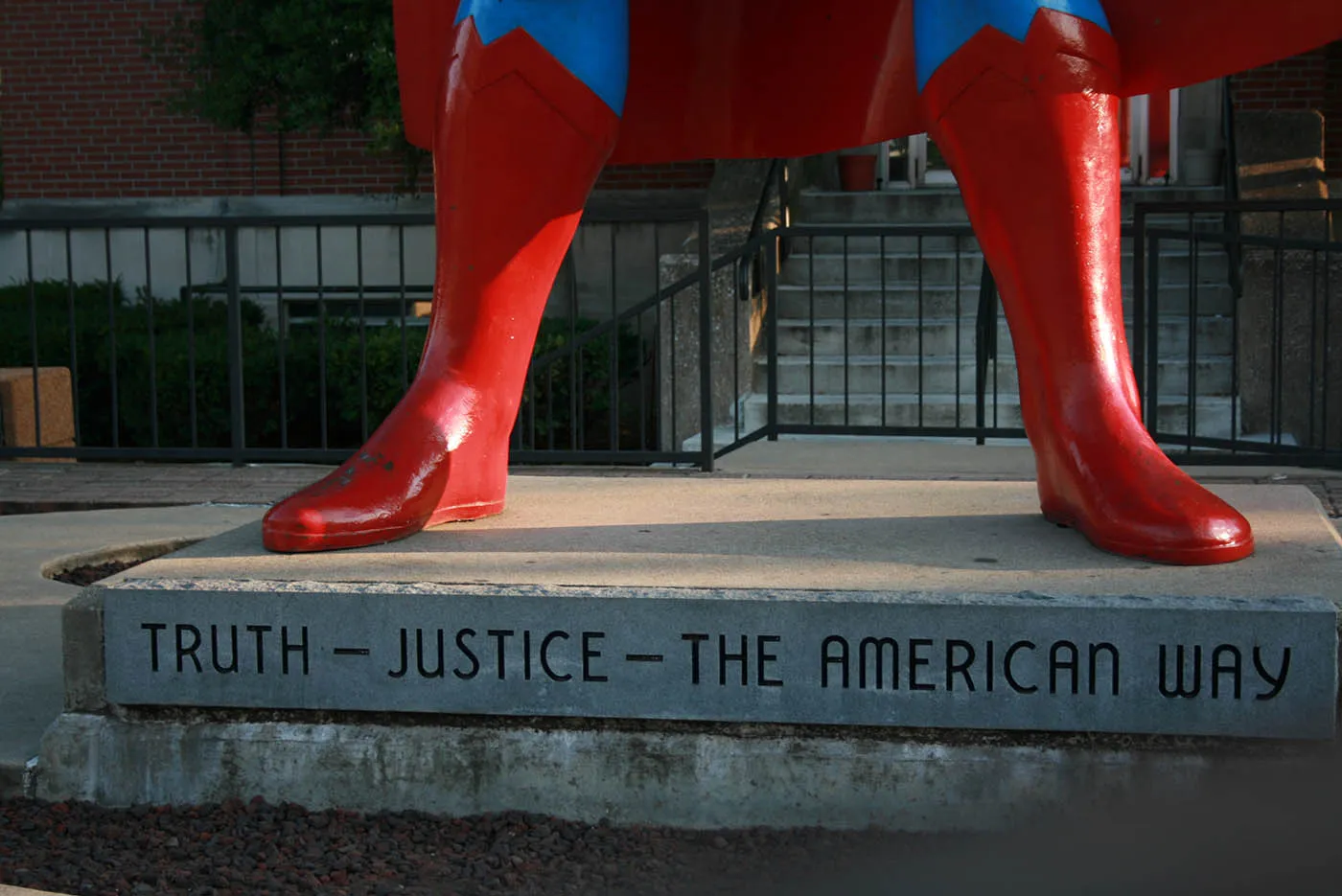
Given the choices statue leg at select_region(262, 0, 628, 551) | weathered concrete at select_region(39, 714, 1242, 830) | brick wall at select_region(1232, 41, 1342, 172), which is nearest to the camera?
weathered concrete at select_region(39, 714, 1242, 830)

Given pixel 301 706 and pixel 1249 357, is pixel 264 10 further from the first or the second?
pixel 301 706

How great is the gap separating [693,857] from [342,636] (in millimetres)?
653

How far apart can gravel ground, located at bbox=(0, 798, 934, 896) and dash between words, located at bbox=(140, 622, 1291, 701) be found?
0.76ft

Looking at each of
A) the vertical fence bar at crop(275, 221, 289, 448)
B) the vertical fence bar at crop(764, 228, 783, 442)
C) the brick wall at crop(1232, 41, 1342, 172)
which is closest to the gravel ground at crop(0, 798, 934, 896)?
the vertical fence bar at crop(275, 221, 289, 448)

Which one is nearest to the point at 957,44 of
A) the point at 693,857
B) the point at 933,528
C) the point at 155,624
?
the point at 933,528

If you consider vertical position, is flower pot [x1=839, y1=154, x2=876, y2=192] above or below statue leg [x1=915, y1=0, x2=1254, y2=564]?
above

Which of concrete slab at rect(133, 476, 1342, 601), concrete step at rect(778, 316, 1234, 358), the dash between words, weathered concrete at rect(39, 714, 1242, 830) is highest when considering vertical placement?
concrete step at rect(778, 316, 1234, 358)

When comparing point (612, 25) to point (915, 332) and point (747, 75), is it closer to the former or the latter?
point (747, 75)

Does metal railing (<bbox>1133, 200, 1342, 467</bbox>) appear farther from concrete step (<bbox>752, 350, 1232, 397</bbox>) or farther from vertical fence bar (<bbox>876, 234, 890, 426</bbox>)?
vertical fence bar (<bbox>876, 234, 890, 426</bbox>)

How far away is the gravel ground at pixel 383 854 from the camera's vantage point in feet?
7.32

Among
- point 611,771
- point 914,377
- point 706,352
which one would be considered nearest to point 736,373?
point 706,352

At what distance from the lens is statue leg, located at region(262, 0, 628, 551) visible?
2754mm

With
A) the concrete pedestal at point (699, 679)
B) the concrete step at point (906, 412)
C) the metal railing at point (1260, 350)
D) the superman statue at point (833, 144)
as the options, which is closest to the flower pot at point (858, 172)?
the metal railing at point (1260, 350)

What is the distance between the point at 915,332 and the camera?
8.93 m
